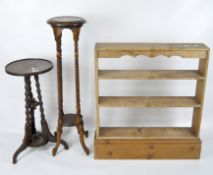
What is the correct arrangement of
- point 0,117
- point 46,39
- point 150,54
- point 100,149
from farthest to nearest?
point 0,117
point 46,39
point 100,149
point 150,54

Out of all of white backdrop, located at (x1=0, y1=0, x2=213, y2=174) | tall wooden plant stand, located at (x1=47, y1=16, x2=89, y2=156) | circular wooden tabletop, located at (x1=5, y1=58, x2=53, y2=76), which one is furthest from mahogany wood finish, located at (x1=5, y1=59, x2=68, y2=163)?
white backdrop, located at (x1=0, y1=0, x2=213, y2=174)

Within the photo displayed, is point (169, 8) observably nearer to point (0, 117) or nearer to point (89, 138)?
point (89, 138)

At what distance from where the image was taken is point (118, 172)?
2.76 metres

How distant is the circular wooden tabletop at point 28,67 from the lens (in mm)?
2663

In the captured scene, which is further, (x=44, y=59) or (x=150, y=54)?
(x=44, y=59)

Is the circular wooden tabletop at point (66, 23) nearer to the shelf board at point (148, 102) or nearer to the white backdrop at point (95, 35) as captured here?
the white backdrop at point (95, 35)

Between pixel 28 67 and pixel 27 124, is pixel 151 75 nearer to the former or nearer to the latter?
pixel 28 67

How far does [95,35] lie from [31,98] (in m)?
0.86

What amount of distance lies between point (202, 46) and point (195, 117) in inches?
27.1

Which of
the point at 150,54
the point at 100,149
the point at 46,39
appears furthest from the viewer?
the point at 46,39

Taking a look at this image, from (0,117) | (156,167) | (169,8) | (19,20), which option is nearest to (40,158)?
(0,117)

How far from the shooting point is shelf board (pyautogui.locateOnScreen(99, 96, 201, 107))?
9.30 feet

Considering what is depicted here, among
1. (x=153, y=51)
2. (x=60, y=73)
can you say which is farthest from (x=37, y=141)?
(x=153, y=51)

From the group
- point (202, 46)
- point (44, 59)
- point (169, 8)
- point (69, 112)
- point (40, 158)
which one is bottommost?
point (40, 158)
